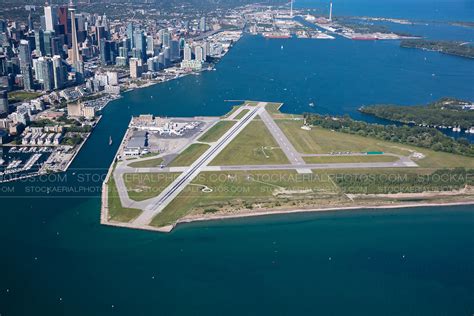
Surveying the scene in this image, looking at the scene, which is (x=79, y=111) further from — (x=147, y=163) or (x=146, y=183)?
(x=146, y=183)

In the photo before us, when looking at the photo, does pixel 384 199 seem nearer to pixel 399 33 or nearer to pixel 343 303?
pixel 343 303

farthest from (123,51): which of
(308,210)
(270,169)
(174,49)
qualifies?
(308,210)

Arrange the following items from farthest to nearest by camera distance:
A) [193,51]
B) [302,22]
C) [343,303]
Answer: [302,22] → [193,51] → [343,303]

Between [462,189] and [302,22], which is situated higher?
[302,22]

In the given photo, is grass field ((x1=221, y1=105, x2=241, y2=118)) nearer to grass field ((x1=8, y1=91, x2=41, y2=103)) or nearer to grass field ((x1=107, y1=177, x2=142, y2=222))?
grass field ((x1=107, y1=177, x2=142, y2=222))

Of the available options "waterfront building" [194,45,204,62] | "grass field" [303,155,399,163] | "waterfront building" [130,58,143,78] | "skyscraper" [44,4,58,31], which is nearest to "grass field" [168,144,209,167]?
"grass field" [303,155,399,163]

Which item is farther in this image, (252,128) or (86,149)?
(252,128)

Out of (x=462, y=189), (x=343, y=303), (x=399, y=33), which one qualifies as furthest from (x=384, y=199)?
(x=399, y=33)
